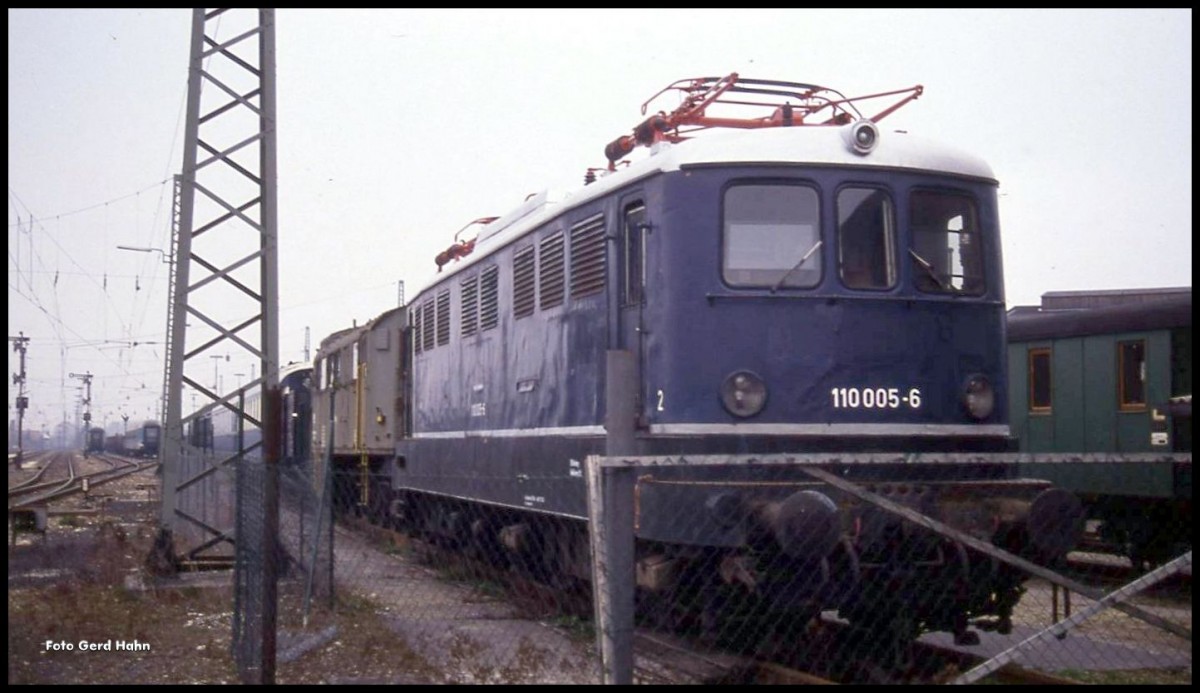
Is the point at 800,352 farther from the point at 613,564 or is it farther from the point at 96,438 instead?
the point at 96,438

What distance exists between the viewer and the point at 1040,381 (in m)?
16.5

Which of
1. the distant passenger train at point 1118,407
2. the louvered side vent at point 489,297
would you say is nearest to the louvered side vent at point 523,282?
the louvered side vent at point 489,297

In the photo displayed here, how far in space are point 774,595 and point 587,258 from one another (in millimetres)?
2973

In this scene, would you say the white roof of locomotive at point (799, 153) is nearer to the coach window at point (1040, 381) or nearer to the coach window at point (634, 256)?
the coach window at point (634, 256)

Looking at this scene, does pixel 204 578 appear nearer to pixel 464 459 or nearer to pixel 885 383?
pixel 464 459

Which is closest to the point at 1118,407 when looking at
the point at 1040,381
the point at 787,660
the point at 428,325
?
the point at 1040,381

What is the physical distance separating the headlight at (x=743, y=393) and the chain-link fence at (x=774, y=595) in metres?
0.38

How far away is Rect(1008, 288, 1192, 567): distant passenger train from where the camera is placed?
13953mm

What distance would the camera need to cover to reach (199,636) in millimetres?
10266

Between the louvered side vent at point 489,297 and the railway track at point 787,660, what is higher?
the louvered side vent at point 489,297

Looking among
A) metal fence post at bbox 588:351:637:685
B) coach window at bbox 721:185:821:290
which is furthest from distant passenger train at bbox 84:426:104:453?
metal fence post at bbox 588:351:637:685

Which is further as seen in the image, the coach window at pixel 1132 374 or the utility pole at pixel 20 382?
the utility pole at pixel 20 382

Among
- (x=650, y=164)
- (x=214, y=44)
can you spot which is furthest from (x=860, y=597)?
(x=214, y=44)

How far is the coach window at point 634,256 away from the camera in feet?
29.3
